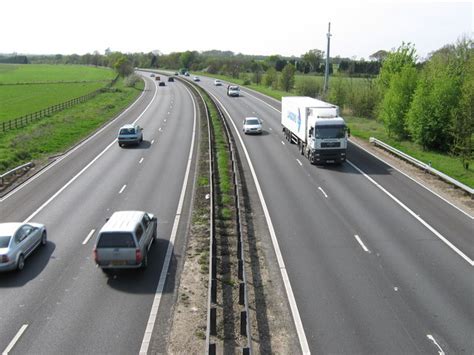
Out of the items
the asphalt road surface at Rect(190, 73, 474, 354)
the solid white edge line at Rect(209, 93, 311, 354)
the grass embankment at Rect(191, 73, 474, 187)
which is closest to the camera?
the solid white edge line at Rect(209, 93, 311, 354)

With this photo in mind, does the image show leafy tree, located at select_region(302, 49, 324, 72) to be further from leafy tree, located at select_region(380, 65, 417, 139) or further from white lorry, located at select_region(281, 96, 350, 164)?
white lorry, located at select_region(281, 96, 350, 164)

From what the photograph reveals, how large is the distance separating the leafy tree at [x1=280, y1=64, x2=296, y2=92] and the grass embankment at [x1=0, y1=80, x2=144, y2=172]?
4066cm

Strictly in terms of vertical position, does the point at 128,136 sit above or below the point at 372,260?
above

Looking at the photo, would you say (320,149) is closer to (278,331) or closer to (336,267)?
(336,267)

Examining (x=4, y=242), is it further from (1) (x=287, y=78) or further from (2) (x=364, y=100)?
(1) (x=287, y=78)

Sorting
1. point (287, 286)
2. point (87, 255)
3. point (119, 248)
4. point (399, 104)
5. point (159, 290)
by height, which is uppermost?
point (399, 104)

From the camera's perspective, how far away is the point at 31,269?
1716 cm

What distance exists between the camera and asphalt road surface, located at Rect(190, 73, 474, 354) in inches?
507

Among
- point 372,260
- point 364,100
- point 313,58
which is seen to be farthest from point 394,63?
point 313,58

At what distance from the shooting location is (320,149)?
31.7 metres

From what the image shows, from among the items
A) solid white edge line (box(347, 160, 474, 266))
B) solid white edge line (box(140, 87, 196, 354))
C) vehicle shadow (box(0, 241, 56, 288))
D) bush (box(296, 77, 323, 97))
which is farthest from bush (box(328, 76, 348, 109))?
vehicle shadow (box(0, 241, 56, 288))

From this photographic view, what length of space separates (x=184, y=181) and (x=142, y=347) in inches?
655

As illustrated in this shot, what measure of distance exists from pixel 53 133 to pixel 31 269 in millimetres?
30277

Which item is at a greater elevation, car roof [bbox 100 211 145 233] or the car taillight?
car roof [bbox 100 211 145 233]
